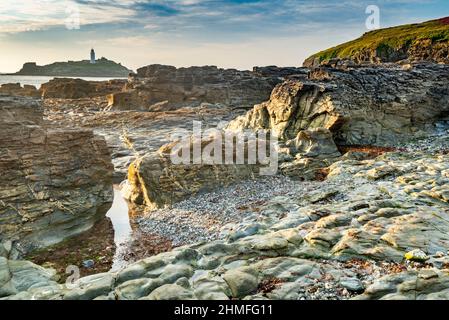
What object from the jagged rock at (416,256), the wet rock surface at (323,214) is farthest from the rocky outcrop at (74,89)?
the jagged rock at (416,256)

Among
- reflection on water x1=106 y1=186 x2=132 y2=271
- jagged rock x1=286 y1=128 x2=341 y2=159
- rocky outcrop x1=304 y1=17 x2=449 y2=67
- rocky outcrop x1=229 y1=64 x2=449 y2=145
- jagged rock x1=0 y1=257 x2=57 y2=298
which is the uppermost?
rocky outcrop x1=304 y1=17 x2=449 y2=67

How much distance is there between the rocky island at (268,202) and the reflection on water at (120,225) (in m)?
0.33

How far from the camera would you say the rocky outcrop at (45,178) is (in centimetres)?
2492

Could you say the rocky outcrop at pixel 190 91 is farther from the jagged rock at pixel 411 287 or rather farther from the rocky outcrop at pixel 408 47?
the jagged rock at pixel 411 287

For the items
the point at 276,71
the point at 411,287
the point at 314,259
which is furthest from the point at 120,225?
the point at 276,71

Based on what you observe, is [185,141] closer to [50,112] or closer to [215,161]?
[215,161]

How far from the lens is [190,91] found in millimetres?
104250

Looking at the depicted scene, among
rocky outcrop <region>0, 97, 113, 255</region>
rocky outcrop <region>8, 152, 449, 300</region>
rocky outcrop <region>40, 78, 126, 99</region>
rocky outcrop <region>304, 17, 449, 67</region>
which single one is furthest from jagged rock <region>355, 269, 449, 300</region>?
rocky outcrop <region>40, 78, 126, 99</region>

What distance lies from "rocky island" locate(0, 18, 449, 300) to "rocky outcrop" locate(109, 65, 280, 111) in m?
41.1

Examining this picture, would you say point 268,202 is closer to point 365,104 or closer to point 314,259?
point 314,259

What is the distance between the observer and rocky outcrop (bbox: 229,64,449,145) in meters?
42.9

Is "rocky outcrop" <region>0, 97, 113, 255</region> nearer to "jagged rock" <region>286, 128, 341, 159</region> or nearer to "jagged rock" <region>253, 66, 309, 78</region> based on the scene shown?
"jagged rock" <region>286, 128, 341, 159</region>

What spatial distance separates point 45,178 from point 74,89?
10763cm
